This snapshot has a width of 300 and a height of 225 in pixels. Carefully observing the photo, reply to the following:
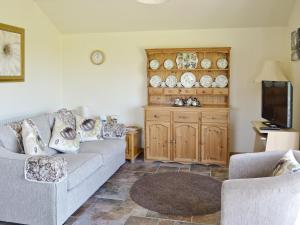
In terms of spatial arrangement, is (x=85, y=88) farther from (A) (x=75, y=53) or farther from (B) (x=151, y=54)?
(B) (x=151, y=54)

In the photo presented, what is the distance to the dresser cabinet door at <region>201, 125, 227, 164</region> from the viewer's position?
14.9 feet

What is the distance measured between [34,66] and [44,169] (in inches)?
102

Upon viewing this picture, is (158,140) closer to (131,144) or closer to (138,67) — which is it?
(131,144)

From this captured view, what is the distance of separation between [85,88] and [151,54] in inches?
52.8

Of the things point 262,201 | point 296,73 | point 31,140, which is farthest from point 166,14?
point 262,201

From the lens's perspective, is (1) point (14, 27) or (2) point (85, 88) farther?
(2) point (85, 88)

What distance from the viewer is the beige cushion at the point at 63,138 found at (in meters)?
3.53

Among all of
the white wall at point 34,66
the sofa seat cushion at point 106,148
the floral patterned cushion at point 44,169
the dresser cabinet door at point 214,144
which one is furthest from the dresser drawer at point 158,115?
the floral patterned cushion at point 44,169

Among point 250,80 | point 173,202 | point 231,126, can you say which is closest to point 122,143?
point 173,202

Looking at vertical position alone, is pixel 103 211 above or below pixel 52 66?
below

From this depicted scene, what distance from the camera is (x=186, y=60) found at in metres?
4.88

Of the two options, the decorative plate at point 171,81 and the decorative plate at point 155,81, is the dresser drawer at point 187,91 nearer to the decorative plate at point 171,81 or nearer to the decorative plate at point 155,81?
the decorative plate at point 171,81

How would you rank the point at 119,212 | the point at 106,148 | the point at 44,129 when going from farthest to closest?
the point at 106,148 → the point at 44,129 → the point at 119,212

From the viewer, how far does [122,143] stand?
13.9 ft
